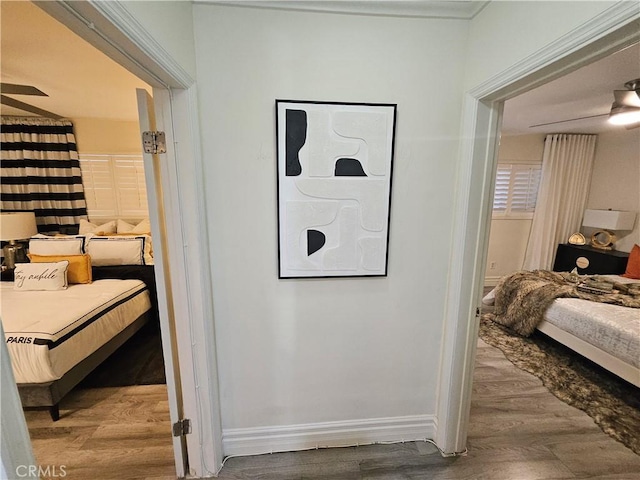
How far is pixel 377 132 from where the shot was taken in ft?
4.81

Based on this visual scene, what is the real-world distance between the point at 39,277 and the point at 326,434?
2.90m

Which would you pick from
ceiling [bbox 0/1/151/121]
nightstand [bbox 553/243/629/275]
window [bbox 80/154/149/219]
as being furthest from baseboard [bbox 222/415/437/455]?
nightstand [bbox 553/243/629/275]

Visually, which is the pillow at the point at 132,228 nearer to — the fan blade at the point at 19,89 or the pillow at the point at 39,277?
the pillow at the point at 39,277

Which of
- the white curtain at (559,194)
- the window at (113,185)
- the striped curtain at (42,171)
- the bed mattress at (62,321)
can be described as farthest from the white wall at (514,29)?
the striped curtain at (42,171)

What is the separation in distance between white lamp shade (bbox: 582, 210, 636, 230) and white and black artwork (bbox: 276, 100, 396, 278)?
444 centimetres

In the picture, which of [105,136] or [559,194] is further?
[559,194]

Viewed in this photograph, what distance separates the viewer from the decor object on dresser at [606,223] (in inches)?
158

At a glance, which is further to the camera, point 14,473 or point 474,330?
point 474,330

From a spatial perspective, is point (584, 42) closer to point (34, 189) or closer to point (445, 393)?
point (445, 393)

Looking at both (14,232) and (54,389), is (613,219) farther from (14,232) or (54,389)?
(14,232)

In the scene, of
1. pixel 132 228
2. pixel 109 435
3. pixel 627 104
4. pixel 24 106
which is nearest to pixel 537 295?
pixel 627 104

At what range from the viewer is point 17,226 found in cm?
330

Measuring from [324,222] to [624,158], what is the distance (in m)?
5.13

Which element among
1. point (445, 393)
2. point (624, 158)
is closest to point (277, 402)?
point (445, 393)
